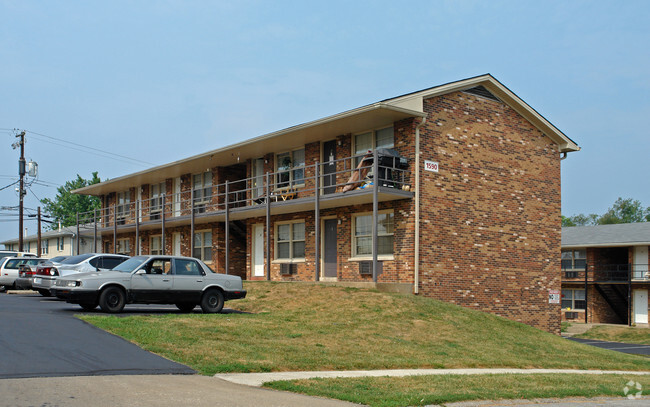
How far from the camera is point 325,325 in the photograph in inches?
649

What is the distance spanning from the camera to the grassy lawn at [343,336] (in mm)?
A: 12164

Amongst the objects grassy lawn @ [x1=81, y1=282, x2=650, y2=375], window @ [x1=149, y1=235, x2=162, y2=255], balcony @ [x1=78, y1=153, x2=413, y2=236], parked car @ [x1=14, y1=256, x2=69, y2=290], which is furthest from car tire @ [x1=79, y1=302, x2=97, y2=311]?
window @ [x1=149, y1=235, x2=162, y2=255]

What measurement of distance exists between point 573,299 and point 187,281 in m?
35.1

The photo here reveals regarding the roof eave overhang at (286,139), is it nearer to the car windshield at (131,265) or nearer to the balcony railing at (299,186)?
the balcony railing at (299,186)

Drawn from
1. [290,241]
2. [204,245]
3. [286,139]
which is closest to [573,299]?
[290,241]

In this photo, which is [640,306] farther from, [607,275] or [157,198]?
[157,198]

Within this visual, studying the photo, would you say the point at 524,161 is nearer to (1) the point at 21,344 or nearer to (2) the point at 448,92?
(2) the point at 448,92

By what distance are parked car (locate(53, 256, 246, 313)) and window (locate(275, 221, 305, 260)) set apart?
29.1 feet

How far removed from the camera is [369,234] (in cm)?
2391

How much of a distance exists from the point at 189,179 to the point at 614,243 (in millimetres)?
26274

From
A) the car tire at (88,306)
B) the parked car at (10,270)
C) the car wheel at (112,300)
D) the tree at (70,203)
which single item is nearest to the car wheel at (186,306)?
the car wheel at (112,300)

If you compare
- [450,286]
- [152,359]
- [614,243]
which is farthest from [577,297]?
[152,359]

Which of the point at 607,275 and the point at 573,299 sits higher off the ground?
the point at 607,275

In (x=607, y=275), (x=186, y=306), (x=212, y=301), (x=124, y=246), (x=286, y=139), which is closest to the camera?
(x=212, y=301)
